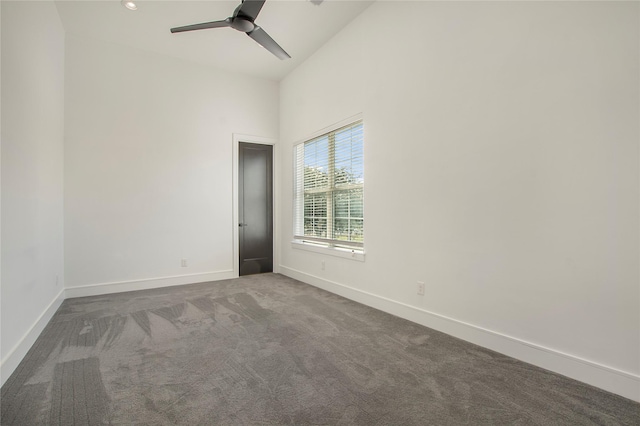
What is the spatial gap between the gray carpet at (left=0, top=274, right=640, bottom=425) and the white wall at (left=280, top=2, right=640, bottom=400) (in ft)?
1.07

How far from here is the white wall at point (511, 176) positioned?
67.9 inches

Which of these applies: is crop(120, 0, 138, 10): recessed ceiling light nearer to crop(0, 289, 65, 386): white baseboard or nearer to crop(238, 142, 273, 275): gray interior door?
crop(238, 142, 273, 275): gray interior door

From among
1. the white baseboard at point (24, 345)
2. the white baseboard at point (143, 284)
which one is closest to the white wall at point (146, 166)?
the white baseboard at point (143, 284)

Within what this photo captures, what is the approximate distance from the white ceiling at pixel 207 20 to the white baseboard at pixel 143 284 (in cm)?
332

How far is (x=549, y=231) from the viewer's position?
1976 mm

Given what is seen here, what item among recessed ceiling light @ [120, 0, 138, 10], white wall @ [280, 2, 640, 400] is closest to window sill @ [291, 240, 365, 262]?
white wall @ [280, 2, 640, 400]

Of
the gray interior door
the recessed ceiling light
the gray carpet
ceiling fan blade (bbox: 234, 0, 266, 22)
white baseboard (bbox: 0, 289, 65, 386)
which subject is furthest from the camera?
the gray interior door

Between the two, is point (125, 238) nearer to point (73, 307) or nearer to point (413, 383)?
point (73, 307)

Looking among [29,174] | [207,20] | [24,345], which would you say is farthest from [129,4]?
[24,345]

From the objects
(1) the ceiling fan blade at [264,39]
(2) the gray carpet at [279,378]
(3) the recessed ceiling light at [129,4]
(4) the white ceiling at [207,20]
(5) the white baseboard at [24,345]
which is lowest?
(2) the gray carpet at [279,378]

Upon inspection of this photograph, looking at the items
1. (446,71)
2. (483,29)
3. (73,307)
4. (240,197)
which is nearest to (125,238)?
(73,307)

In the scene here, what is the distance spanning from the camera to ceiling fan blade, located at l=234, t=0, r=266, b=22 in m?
2.49

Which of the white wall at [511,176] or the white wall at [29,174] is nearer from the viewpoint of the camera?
the white wall at [511,176]

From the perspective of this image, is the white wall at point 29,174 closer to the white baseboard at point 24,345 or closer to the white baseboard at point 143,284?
the white baseboard at point 24,345
